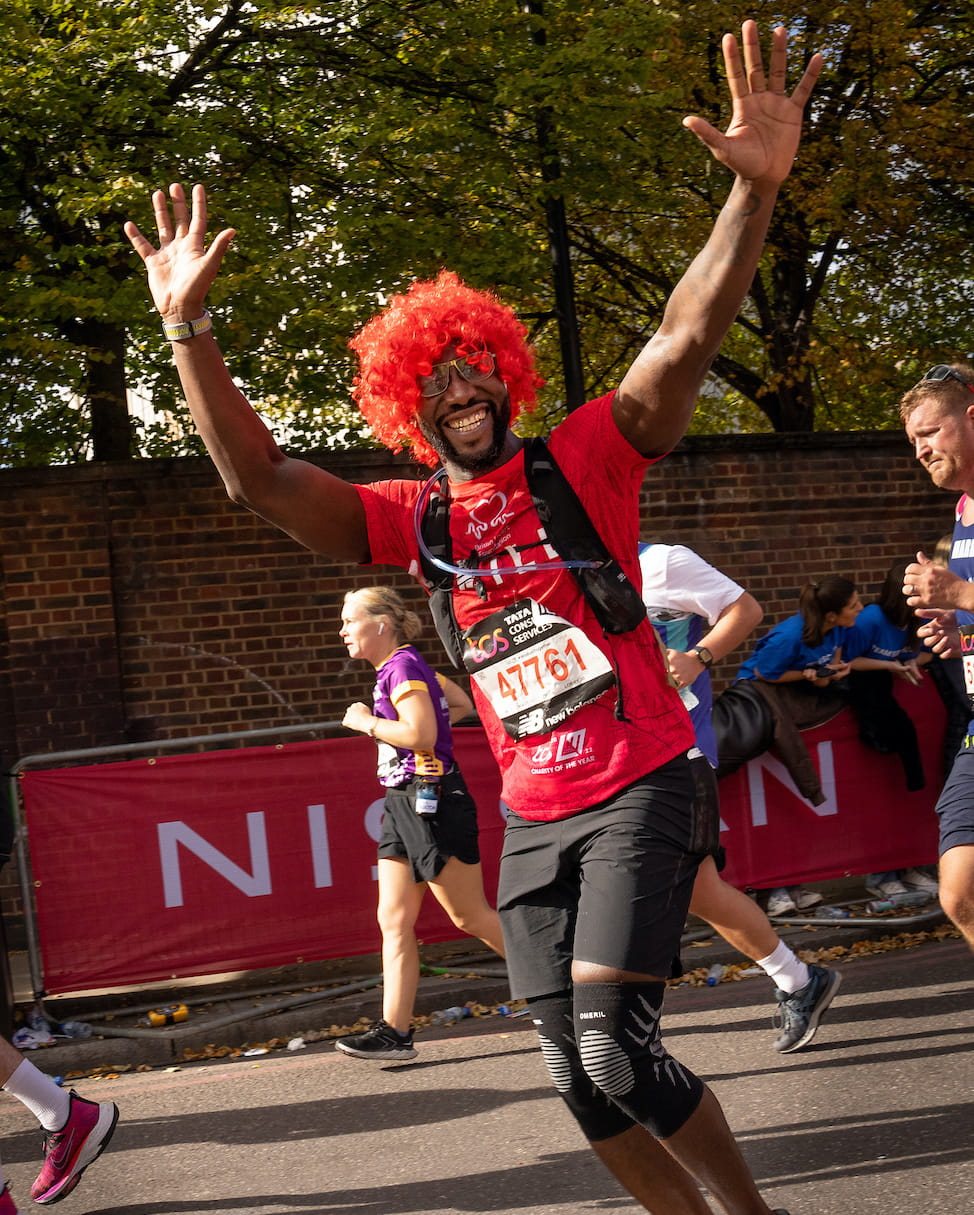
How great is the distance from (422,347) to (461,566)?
55 centimetres

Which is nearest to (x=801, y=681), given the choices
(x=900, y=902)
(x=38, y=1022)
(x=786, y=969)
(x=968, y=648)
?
(x=900, y=902)

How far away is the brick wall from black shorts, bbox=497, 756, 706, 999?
7.00 meters

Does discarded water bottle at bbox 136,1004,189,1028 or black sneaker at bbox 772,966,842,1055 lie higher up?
black sneaker at bbox 772,966,842,1055

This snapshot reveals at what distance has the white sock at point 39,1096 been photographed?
15.4 ft

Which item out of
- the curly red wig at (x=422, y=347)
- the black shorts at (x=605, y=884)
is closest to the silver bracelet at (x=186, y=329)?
the curly red wig at (x=422, y=347)

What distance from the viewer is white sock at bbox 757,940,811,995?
18.6ft

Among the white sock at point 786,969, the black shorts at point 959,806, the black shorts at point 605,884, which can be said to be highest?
the black shorts at point 605,884

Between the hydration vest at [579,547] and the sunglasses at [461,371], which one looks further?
the sunglasses at [461,371]

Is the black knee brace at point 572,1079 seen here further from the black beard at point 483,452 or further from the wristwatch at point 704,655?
the wristwatch at point 704,655

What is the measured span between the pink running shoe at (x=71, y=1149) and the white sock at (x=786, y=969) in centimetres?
250

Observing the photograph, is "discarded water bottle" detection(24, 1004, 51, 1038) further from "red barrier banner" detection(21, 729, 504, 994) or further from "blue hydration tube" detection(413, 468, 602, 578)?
"blue hydration tube" detection(413, 468, 602, 578)

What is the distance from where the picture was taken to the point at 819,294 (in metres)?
14.1

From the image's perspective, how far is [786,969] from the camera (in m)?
5.68

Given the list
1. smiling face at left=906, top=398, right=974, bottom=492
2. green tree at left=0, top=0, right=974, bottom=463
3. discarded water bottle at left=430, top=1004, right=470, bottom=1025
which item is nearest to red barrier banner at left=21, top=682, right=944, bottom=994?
discarded water bottle at left=430, top=1004, right=470, bottom=1025
